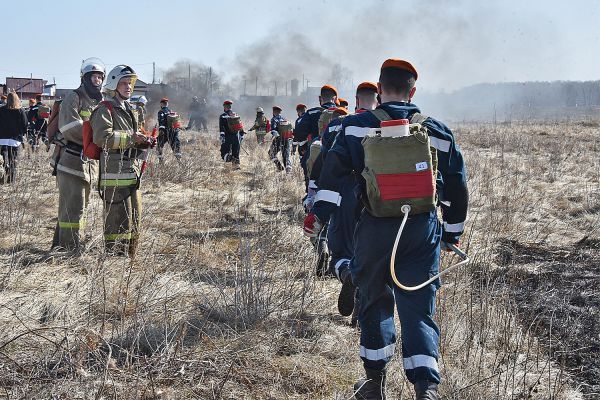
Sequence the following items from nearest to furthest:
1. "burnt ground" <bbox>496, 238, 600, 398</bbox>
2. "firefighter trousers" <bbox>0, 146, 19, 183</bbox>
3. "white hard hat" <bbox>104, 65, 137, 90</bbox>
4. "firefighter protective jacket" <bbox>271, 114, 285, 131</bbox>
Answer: "burnt ground" <bbox>496, 238, 600, 398</bbox> < "white hard hat" <bbox>104, 65, 137, 90</bbox> < "firefighter trousers" <bbox>0, 146, 19, 183</bbox> < "firefighter protective jacket" <bbox>271, 114, 285, 131</bbox>

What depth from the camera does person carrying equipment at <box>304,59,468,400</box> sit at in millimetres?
2779

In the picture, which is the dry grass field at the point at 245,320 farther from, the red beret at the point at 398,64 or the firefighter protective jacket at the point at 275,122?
the firefighter protective jacket at the point at 275,122

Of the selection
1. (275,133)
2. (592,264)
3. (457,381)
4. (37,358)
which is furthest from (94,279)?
(275,133)

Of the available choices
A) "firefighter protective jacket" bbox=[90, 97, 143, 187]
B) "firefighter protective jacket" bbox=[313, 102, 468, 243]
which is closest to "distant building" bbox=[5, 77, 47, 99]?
"firefighter protective jacket" bbox=[90, 97, 143, 187]

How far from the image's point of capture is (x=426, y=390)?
272 centimetres

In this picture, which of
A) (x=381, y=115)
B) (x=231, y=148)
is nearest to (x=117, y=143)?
(x=381, y=115)

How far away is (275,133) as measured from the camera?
1535cm

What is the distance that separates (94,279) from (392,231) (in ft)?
6.85

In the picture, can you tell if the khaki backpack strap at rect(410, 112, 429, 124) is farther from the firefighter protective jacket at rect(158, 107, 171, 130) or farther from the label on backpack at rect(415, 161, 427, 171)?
the firefighter protective jacket at rect(158, 107, 171, 130)

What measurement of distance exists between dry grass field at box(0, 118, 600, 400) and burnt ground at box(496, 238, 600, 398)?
2cm

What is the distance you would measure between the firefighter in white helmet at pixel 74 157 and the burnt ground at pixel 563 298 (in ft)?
11.9

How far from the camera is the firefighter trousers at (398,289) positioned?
284 centimetres

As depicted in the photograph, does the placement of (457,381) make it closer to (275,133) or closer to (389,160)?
(389,160)

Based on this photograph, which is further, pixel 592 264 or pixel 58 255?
pixel 592 264
